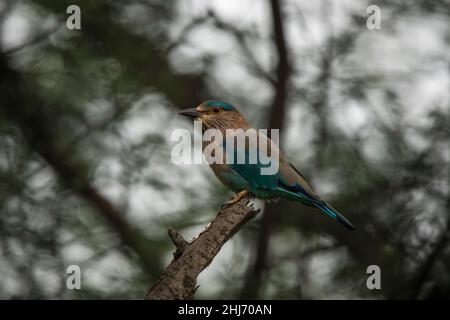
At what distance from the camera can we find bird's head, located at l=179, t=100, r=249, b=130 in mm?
7172

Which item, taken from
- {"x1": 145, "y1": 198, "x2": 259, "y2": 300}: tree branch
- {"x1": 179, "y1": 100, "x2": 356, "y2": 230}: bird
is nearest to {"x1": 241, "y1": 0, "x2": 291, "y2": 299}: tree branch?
{"x1": 179, "y1": 100, "x2": 356, "y2": 230}: bird

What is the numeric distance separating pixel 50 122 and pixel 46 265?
5.15 ft

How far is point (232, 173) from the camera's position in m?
6.57

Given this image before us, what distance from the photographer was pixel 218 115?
285 inches

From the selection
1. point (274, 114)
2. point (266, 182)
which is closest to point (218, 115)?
point (274, 114)

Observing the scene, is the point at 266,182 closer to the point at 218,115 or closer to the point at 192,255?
the point at 218,115

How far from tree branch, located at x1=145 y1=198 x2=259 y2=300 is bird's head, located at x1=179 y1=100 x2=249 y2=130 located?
169 centimetres

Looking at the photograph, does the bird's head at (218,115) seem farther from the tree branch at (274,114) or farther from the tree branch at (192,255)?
the tree branch at (192,255)

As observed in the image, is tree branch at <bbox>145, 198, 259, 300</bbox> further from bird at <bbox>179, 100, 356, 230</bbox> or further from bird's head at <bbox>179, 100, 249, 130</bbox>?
bird's head at <bbox>179, 100, 249, 130</bbox>

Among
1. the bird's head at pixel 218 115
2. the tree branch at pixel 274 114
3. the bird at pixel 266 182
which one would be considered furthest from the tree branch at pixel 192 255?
the tree branch at pixel 274 114

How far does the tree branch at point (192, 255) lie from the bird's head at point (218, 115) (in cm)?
169

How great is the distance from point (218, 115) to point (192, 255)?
2.65 metres

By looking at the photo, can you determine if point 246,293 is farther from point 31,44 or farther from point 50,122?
point 31,44

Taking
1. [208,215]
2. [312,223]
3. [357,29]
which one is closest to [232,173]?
[208,215]
